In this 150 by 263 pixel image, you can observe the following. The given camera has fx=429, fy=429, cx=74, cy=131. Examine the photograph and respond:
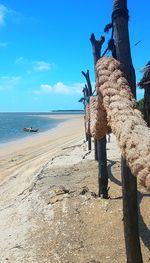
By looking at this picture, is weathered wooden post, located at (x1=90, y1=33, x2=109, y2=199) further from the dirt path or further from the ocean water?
the ocean water

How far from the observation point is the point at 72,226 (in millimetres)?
7262

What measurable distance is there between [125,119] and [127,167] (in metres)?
1.72

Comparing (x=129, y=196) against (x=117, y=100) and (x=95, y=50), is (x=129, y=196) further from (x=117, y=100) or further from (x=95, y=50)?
(x=95, y=50)

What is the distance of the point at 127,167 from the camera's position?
4.70 metres

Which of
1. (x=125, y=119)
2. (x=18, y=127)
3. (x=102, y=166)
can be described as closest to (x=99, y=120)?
(x=125, y=119)

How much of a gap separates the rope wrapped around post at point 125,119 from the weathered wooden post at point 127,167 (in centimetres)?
47

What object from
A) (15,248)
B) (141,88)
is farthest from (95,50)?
(141,88)

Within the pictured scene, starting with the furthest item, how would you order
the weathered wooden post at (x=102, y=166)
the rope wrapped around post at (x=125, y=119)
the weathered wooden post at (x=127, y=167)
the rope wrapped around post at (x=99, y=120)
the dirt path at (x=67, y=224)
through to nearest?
the weathered wooden post at (x=102, y=166)
the dirt path at (x=67, y=224)
the weathered wooden post at (x=127, y=167)
the rope wrapped around post at (x=99, y=120)
the rope wrapped around post at (x=125, y=119)

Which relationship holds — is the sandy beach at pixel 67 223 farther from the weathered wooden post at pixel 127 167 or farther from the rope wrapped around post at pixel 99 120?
the rope wrapped around post at pixel 99 120

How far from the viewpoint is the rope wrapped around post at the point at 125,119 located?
245 centimetres

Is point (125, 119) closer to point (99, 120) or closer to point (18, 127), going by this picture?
point (99, 120)

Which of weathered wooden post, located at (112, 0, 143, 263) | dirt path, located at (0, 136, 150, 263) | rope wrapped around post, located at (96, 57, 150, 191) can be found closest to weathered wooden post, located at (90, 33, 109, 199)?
dirt path, located at (0, 136, 150, 263)

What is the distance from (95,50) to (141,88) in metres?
6.32

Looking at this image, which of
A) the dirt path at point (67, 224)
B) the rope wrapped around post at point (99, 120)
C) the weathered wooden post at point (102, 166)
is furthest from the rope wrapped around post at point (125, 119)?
the weathered wooden post at point (102, 166)
